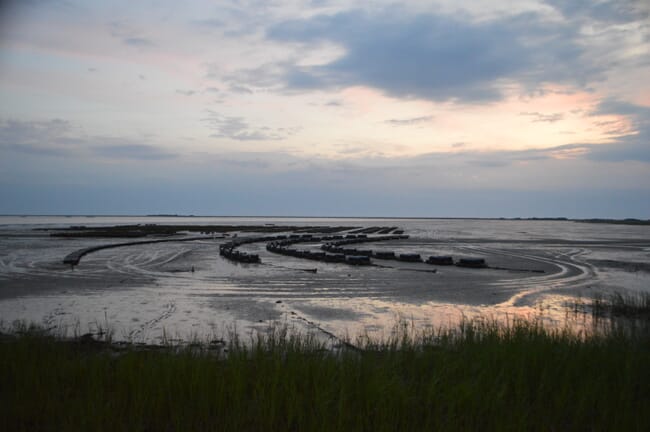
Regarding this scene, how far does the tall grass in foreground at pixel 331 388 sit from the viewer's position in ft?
17.9

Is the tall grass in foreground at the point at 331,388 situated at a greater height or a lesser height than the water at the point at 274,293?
greater

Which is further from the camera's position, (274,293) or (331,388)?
(274,293)

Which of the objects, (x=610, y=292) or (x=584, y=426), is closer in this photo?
(x=584, y=426)

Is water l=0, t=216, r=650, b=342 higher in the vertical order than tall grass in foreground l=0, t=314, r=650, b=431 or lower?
lower

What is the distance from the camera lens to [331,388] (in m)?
5.99

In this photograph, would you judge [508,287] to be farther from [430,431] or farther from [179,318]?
[430,431]

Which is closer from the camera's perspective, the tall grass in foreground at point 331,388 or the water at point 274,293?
the tall grass in foreground at point 331,388

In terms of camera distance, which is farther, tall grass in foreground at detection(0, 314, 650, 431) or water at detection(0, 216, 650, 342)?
water at detection(0, 216, 650, 342)

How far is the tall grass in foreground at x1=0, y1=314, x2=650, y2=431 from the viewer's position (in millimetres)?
5453

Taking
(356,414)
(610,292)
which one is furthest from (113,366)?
(610,292)

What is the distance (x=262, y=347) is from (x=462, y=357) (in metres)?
3.37

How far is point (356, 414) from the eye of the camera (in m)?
5.55

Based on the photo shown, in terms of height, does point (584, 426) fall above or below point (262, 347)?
below

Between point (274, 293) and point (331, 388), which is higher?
point (331, 388)
